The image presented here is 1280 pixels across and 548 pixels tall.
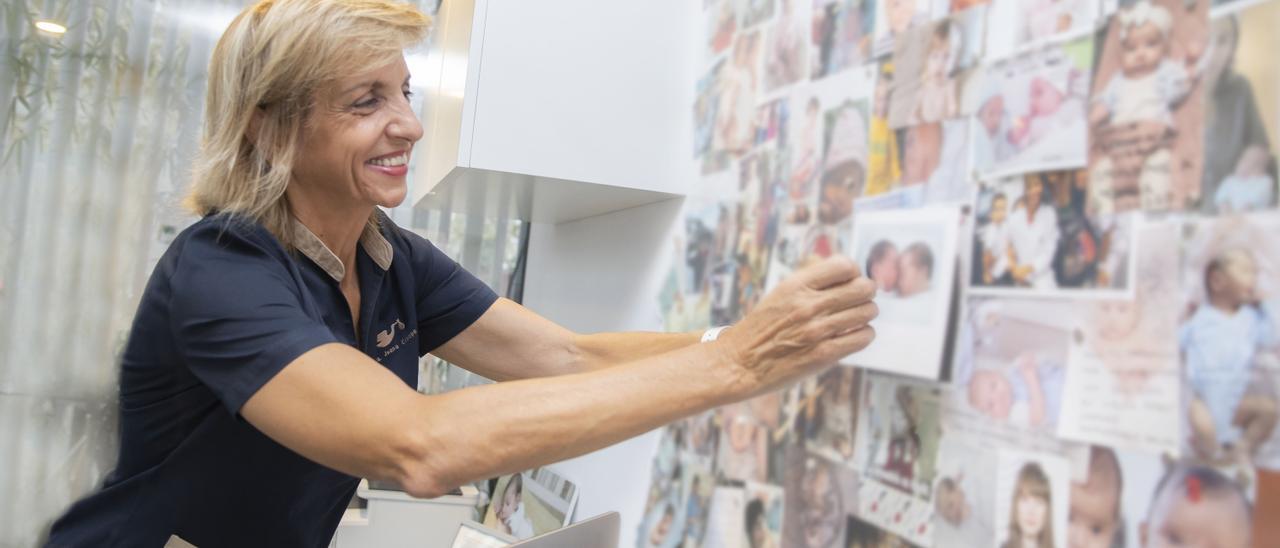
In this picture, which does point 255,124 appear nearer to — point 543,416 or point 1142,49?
point 543,416

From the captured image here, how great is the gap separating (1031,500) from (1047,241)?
23cm

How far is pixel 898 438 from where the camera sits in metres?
0.98

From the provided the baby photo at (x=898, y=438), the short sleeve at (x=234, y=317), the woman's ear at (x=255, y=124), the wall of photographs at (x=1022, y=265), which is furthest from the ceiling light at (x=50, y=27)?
the baby photo at (x=898, y=438)

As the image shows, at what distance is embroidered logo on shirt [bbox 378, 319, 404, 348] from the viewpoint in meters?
1.17

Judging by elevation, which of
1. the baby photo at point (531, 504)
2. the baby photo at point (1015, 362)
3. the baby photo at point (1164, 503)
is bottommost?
the baby photo at point (531, 504)

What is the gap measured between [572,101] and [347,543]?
4.12 ft

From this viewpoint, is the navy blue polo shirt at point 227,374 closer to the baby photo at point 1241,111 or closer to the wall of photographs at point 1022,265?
the wall of photographs at point 1022,265

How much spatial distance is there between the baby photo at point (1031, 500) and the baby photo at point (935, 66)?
350 millimetres

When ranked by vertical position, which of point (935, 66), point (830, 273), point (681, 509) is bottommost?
point (681, 509)

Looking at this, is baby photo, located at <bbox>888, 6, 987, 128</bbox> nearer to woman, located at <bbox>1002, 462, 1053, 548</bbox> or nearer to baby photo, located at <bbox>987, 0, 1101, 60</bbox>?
baby photo, located at <bbox>987, 0, 1101, 60</bbox>

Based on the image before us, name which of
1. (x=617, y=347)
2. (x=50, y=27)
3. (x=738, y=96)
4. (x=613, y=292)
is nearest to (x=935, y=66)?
(x=738, y=96)

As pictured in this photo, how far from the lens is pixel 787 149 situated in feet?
4.00

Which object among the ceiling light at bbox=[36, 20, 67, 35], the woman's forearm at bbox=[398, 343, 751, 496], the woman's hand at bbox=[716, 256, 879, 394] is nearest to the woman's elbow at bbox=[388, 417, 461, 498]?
the woman's forearm at bbox=[398, 343, 751, 496]

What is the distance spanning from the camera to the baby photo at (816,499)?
1.05m
